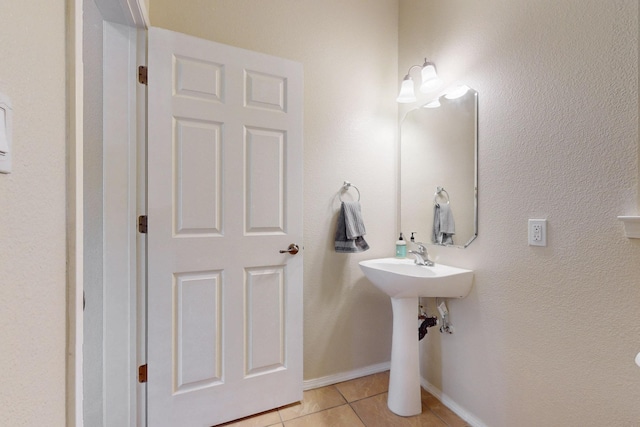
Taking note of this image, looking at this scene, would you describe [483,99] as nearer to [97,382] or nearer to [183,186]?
[183,186]

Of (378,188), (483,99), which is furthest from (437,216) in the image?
(483,99)

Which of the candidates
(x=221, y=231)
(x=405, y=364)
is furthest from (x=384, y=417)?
(x=221, y=231)

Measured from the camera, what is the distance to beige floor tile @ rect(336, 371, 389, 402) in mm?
1788

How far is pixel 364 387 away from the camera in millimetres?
1866

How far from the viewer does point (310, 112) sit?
183 centimetres

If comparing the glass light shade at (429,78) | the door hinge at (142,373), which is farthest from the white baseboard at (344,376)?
the glass light shade at (429,78)

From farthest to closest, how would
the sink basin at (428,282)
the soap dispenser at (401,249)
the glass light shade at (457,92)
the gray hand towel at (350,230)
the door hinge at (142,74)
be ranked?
1. the soap dispenser at (401,249)
2. the gray hand towel at (350,230)
3. the glass light shade at (457,92)
4. the sink basin at (428,282)
5. the door hinge at (142,74)

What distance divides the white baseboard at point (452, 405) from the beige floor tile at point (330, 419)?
0.52 metres

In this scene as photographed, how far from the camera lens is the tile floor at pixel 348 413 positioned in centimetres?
155

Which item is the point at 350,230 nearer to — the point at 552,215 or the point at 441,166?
the point at 441,166

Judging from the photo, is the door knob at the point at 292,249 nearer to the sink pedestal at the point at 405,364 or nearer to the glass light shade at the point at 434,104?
the sink pedestal at the point at 405,364

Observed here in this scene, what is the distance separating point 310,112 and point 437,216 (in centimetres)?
100
